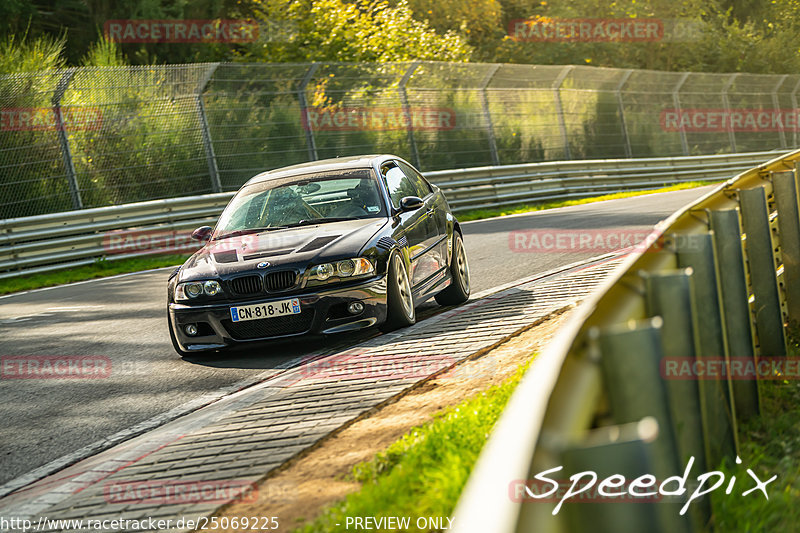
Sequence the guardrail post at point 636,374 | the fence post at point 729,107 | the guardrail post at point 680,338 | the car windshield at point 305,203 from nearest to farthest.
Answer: the guardrail post at point 636,374, the guardrail post at point 680,338, the car windshield at point 305,203, the fence post at point 729,107

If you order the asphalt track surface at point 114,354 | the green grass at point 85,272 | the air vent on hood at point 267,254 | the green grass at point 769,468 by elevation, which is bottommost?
the green grass at point 85,272

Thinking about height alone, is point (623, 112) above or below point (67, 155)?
below

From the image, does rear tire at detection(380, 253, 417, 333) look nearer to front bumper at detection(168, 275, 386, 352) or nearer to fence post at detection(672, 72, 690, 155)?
front bumper at detection(168, 275, 386, 352)

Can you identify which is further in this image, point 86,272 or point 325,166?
point 86,272

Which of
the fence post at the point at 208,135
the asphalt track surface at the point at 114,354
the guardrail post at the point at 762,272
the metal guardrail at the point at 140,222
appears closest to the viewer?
the guardrail post at the point at 762,272

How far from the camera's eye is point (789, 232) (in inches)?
228

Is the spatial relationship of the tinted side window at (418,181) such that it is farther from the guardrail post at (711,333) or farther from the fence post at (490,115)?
the fence post at (490,115)

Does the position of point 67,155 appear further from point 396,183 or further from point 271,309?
point 271,309

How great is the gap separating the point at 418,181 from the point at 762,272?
5400mm

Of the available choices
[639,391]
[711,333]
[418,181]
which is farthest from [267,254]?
[639,391]

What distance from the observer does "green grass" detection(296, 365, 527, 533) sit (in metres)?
3.74

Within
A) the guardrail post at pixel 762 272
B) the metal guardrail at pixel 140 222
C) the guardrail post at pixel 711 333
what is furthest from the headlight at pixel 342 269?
the metal guardrail at pixel 140 222

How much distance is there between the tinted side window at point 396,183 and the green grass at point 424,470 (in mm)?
4343

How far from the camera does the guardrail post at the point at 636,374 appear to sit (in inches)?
92.9
